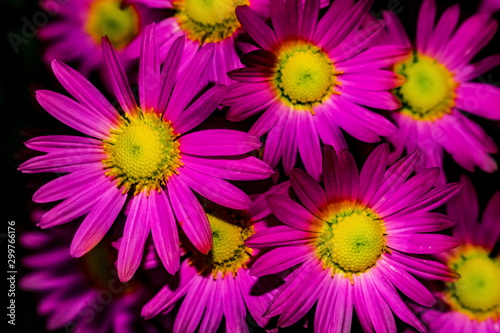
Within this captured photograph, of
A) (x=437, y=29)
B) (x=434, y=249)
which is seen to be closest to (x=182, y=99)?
(x=434, y=249)

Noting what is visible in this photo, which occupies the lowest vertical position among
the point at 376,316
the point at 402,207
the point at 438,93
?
the point at 376,316

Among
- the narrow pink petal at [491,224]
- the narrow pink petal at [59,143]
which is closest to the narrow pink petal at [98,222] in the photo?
the narrow pink petal at [59,143]

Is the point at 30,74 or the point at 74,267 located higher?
the point at 30,74

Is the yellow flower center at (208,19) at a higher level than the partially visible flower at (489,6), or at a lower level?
lower

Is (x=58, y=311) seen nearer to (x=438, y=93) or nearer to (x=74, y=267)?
(x=74, y=267)

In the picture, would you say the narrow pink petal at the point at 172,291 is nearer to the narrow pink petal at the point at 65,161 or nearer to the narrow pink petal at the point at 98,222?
the narrow pink petal at the point at 98,222

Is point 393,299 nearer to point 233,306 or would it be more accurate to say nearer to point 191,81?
point 233,306
